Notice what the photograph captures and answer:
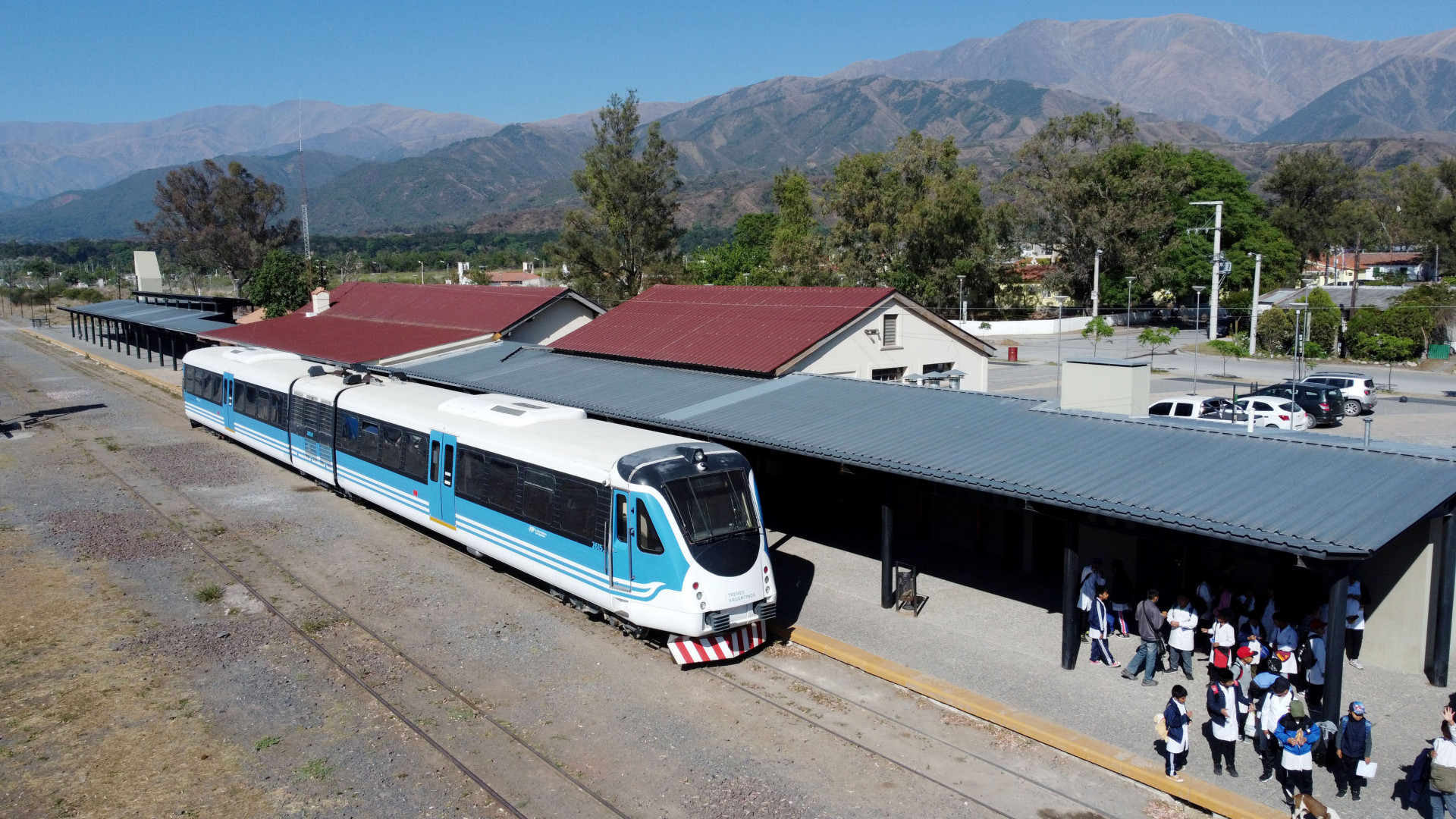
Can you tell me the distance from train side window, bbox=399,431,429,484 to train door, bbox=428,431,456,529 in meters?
0.32

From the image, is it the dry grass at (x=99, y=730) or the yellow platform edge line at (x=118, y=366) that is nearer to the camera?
the dry grass at (x=99, y=730)

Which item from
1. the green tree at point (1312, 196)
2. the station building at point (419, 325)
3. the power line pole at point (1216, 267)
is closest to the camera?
the station building at point (419, 325)

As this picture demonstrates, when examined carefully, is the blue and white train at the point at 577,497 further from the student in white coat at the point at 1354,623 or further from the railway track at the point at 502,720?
the student in white coat at the point at 1354,623

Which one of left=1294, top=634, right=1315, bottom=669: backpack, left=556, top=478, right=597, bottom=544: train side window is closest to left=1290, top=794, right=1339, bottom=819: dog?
left=1294, top=634, right=1315, bottom=669: backpack

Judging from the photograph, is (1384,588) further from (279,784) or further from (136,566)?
(136,566)

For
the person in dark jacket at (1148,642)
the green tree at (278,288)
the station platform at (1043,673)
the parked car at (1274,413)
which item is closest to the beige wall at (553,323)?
the station platform at (1043,673)

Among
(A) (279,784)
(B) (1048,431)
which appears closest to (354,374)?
(A) (279,784)

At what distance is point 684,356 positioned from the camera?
24.2 m

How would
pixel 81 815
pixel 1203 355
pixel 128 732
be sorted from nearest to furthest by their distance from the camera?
pixel 81 815 → pixel 128 732 → pixel 1203 355

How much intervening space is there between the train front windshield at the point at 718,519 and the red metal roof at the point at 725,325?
872cm

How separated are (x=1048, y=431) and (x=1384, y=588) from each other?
4.72m

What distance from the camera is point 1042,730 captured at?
10812 mm

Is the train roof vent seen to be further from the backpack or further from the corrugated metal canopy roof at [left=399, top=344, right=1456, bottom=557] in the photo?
the backpack

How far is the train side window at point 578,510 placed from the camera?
44.1ft
